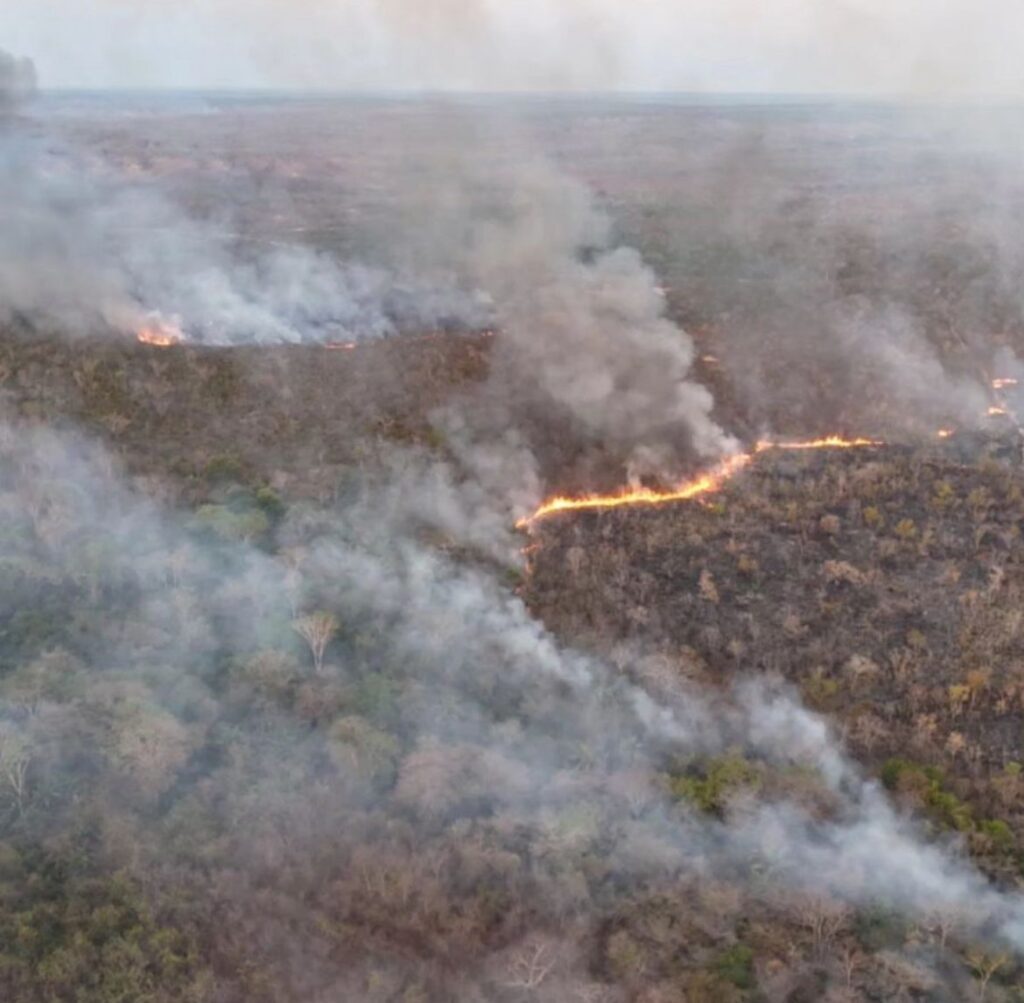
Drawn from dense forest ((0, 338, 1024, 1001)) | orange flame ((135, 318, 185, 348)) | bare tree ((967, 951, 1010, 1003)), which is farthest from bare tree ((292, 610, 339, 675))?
orange flame ((135, 318, 185, 348))

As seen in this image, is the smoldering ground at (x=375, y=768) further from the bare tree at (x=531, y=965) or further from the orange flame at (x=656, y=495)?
the orange flame at (x=656, y=495)

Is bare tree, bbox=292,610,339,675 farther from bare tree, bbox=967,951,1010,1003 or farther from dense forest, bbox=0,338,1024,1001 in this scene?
bare tree, bbox=967,951,1010,1003

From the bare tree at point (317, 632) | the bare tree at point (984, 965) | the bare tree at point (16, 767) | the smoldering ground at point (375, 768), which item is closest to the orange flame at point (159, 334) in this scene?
the smoldering ground at point (375, 768)

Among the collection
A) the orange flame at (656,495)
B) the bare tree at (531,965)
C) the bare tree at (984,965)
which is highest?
the orange flame at (656,495)

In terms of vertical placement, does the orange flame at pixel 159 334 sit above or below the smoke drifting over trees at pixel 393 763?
above

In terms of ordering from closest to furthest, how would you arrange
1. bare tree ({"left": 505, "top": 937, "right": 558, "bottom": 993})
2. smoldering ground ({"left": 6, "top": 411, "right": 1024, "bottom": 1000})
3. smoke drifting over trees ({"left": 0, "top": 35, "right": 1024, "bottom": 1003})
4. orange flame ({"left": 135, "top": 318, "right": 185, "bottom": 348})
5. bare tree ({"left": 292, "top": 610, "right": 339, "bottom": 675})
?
bare tree ({"left": 505, "top": 937, "right": 558, "bottom": 993})
smoke drifting over trees ({"left": 0, "top": 35, "right": 1024, "bottom": 1003})
smoldering ground ({"left": 6, "top": 411, "right": 1024, "bottom": 1000})
bare tree ({"left": 292, "top": 610, "right": 339, "bottom": 675})
orange flame ({"left": 135, "top": 318, "right": 185, "bottom": 348})

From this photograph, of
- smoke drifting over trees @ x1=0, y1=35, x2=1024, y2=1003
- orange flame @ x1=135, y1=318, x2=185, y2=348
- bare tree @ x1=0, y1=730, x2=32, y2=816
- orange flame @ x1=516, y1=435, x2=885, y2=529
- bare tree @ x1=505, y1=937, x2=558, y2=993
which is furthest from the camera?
orange flame @ x1=135, y1=318, x2=185, y2=348

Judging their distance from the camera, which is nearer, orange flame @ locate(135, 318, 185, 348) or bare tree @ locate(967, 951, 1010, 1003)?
bare tree @ locate(967, 951, 1010, 1003)
